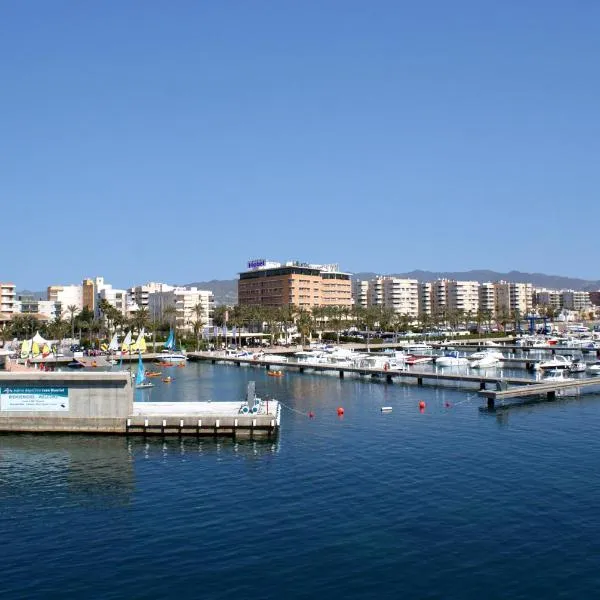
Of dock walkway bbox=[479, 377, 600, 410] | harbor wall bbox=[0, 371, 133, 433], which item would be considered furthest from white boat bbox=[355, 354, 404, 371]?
harbor wall bbox=[0, 371, 133, 433]

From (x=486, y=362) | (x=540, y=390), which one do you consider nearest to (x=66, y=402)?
(x=540, y=390)

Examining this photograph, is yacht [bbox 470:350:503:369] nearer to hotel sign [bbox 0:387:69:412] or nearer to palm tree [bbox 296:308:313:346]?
palm tree [bbox 296:308:313:346]

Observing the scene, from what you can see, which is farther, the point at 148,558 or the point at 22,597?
the point at 148,558

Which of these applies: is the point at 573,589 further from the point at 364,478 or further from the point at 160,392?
the point at 160,392

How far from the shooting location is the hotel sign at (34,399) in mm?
59031

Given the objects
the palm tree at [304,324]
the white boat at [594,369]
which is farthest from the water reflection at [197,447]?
the palm tree at [304,324]

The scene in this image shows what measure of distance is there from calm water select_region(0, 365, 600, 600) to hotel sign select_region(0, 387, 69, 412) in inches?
112

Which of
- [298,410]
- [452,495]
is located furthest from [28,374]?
[452,495]

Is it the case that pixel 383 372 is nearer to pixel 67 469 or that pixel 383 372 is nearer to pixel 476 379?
pixel 476 379

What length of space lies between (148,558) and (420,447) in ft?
89.6

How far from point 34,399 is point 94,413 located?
550 cm

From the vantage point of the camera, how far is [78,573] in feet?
96.9

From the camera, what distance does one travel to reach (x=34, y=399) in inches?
2338

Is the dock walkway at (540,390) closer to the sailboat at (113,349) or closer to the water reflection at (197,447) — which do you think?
the water reflection at (197,447)
